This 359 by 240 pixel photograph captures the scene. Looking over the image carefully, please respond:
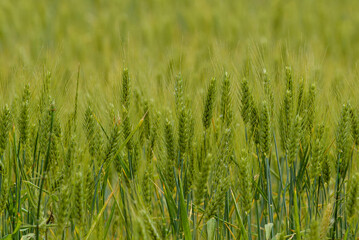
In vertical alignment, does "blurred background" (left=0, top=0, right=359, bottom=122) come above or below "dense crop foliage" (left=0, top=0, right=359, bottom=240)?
above

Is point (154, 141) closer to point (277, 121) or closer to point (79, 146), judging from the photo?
point (79, 146)

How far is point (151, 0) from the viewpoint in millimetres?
7234

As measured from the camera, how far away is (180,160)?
1.78m

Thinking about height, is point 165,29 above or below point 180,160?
above

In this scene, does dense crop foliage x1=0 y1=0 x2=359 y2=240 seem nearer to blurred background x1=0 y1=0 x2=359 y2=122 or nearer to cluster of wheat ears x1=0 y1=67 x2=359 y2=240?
cluster of wheat ears x1=0 y1=67 x2=359 y2=240

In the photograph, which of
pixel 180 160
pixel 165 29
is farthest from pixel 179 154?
pixel 165 29

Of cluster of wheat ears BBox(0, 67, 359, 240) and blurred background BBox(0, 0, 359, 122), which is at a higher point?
blurred background BBox(0, 0, 359, 122)

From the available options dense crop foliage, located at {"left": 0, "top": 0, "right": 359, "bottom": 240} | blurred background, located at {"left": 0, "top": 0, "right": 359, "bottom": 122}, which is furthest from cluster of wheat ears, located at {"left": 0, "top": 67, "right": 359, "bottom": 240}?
blurred background, located at {"left": 0, "top": 0, "right": 359, "bottom": 122}

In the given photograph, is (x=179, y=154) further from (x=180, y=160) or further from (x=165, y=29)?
(x=165, y=29)

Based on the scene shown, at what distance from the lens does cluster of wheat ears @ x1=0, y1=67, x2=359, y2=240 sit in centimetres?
159

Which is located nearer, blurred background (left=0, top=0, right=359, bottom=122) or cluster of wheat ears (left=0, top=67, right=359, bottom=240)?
cluster of wheat ears (left=0, top=67, right=359, bottom=240)

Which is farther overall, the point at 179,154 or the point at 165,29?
the point at 165,29

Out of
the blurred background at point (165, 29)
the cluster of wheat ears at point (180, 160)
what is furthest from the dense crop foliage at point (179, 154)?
the blurred background at point (165, 29)

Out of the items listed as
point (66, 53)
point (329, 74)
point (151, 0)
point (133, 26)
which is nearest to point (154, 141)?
point (329, 74)
